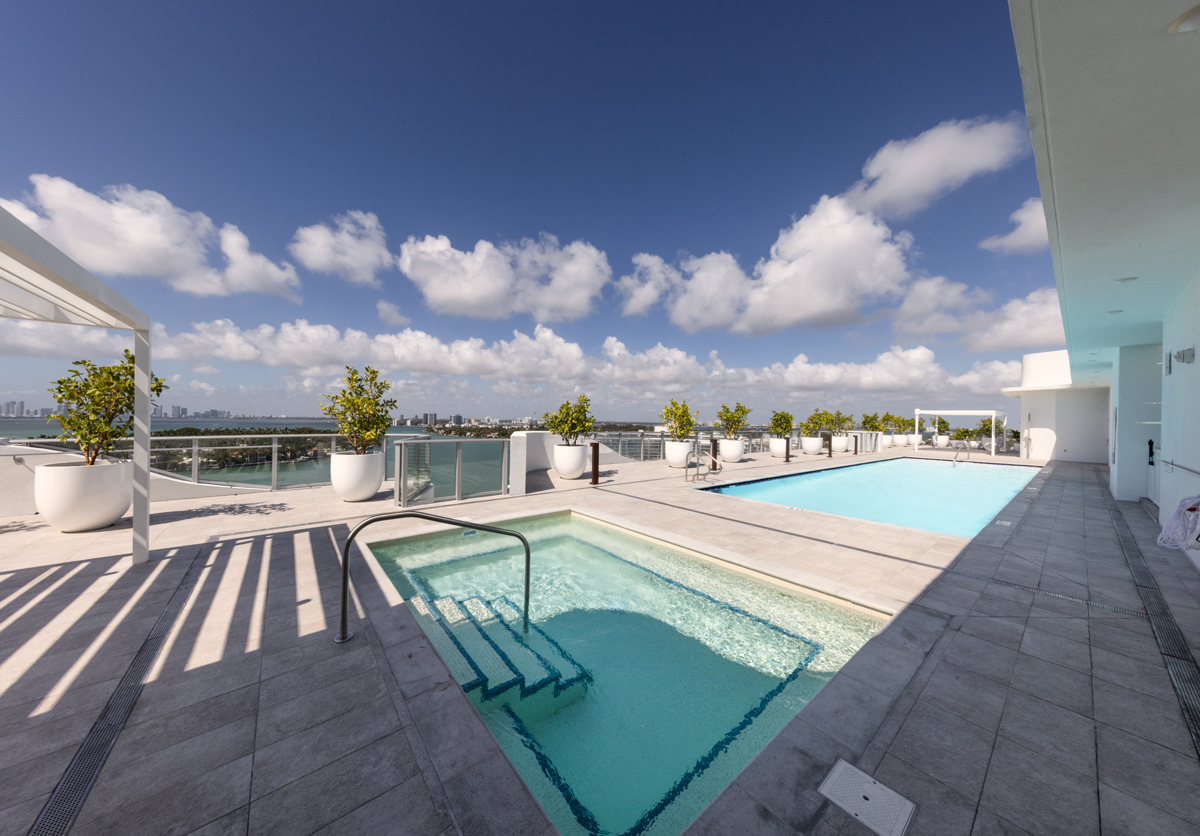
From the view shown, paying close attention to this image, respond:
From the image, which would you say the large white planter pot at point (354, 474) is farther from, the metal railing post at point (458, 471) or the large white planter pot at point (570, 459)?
the large white planter pot at point (570, 459)

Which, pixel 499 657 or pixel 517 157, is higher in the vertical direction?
pixel 517 157

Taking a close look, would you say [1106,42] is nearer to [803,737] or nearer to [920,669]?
[920,669]

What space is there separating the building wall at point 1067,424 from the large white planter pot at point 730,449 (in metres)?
14.2

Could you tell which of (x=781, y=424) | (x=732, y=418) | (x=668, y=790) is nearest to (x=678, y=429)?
(x=732, y=418)

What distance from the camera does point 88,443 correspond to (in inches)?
180

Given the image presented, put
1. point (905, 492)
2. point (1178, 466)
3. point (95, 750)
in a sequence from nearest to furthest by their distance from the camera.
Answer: point (95, 750)
point (1178, 466)
point (905, 492)

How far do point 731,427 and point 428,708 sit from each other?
12968mm

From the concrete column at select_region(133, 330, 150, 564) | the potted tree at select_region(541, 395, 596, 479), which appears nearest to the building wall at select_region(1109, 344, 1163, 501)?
the potted tree at select_region(541, 395, 596, 479)

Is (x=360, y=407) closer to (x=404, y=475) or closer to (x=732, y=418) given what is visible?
(x=404, y=475)

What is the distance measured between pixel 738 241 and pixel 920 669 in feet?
66.9

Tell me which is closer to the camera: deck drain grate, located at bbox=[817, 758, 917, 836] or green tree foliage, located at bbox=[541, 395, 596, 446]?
deck drain grate, located at bbox=[817, 758, 917, 836]

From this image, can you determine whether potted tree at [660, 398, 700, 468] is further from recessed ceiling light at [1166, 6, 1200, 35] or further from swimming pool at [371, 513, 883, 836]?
recessed ceiling light at [1166, 6, 1200, 35]

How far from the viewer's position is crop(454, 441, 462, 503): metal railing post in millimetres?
6689

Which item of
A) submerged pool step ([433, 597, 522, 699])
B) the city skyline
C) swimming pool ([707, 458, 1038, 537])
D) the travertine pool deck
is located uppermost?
the city skyline
